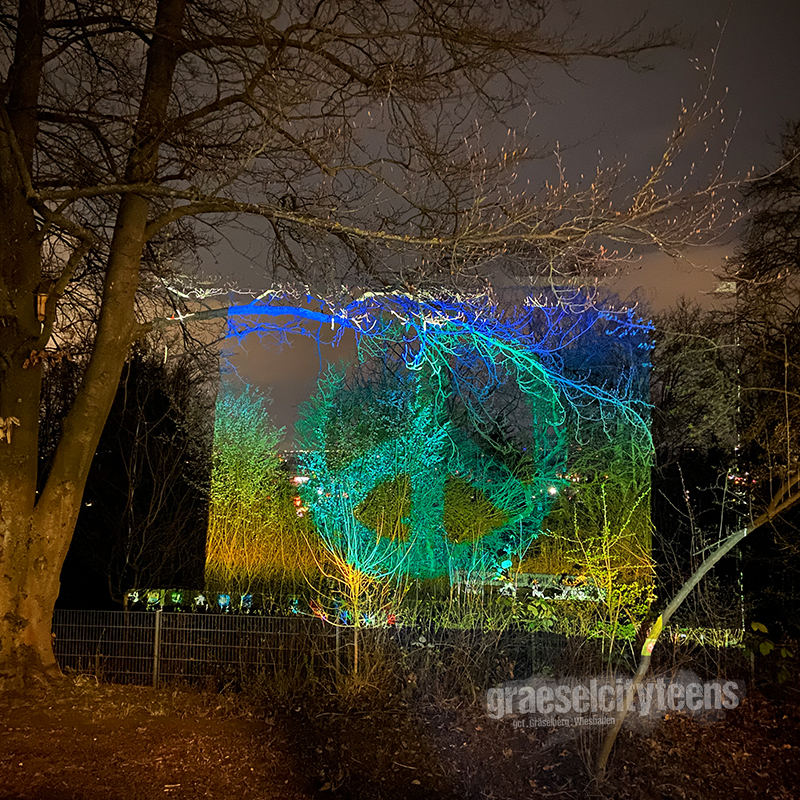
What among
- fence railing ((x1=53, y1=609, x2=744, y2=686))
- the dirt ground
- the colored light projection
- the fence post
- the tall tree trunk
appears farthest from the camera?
the colored light projection

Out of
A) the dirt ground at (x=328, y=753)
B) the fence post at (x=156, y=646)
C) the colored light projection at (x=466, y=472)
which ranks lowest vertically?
the dirt ground at (x=328, y=753)

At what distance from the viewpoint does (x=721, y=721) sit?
261 inches

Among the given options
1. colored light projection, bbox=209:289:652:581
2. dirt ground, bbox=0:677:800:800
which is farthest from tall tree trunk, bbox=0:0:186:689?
colored light projection, bbox=209:289:652:581

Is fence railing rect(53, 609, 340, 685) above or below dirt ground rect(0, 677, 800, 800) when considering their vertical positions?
above

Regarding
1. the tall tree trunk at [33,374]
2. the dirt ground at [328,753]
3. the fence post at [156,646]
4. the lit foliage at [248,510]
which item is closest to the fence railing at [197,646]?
the fence post at [156,646]

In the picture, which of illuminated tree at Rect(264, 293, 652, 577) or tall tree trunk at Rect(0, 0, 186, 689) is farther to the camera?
illuminated tree at Rect(264, 293, 652, 577)

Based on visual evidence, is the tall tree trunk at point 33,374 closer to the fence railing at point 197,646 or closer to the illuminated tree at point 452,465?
the fence railing at point 197,646

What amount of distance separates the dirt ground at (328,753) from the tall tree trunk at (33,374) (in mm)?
663

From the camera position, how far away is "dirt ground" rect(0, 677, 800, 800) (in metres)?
4.63

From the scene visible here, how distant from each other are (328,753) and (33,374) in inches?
134

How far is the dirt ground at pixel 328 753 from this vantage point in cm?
463

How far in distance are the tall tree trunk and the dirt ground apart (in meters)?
0.66

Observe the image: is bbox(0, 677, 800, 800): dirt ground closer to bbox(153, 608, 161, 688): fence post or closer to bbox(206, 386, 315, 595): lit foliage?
bbox(153, 608, 161, 688): fence post

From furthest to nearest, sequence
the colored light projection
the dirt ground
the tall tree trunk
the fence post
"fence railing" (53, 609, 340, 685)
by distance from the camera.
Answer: the colored light projection
the fence post
"fence railing" (53, 609, 340, 685)
the tall tree trunk
the dirt ground
